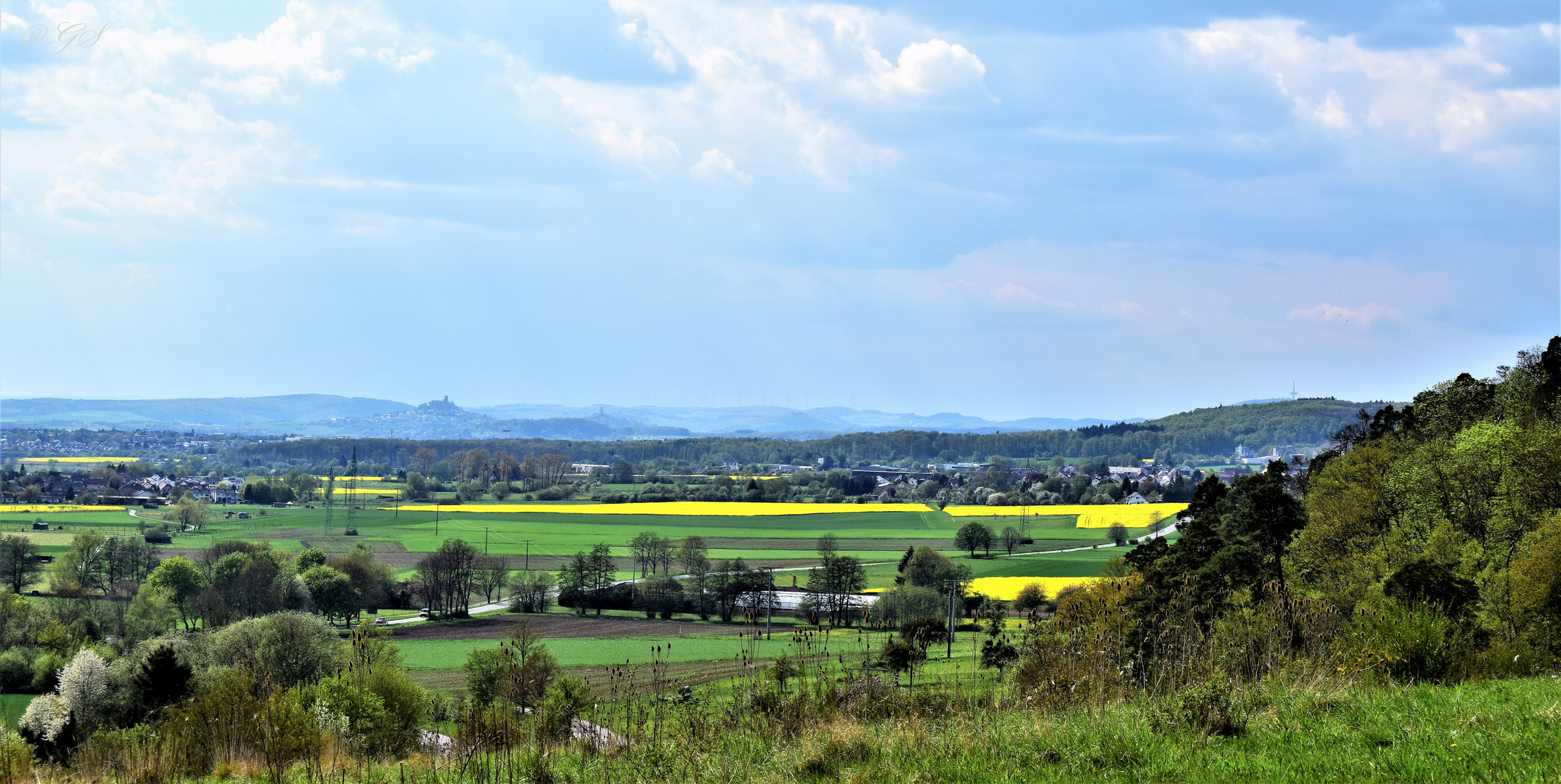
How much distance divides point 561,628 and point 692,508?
68777 mm

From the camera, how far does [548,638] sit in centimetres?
5497

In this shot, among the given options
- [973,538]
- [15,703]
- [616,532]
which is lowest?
[15,703]

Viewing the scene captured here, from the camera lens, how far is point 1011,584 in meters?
65.8

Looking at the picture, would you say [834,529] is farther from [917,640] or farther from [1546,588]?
[917,640]

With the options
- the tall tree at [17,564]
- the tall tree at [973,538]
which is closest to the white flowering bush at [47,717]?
the tall tree at [17,564]

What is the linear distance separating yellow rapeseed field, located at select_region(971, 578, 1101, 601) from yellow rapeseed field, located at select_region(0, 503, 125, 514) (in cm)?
10635

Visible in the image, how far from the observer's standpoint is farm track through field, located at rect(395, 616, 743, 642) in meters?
57.1

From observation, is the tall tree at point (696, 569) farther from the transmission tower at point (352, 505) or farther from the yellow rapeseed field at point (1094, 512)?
the yellow rapeseed field at point (1094, 512)

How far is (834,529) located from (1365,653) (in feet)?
310

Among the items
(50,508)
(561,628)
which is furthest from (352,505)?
(561,628)

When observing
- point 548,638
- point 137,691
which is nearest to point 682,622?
point 548,638

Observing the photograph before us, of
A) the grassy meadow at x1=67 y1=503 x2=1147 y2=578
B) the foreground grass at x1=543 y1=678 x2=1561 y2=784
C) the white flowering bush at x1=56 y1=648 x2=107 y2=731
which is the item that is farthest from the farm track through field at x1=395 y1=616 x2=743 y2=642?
the foreground grass at x1=543 y1=678 x2=1561 y2=784

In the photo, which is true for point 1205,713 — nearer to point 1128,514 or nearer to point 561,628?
point 561,628

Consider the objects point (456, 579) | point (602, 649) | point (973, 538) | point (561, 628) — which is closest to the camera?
point (602, 649)
